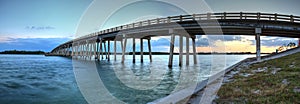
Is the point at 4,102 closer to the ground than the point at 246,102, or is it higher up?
closer to the ground

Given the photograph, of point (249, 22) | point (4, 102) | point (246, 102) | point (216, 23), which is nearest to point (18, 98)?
point (4, 102)

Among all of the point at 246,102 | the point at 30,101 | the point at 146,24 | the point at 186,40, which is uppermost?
the point at 146,24

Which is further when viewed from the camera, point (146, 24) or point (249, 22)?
point (146, 24)

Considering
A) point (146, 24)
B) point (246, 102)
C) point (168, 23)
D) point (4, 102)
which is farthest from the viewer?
point (146, 24)

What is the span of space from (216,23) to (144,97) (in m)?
20.1

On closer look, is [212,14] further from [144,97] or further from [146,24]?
[144,97]

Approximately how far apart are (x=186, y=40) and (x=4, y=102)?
32959 millimetres

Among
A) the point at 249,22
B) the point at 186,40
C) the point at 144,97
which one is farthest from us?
the point at 186,40

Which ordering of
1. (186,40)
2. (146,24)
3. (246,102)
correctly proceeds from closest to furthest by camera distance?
(246,102) → (146,24) → (186,40)

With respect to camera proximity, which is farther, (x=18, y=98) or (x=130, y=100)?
(x=18, y=98)

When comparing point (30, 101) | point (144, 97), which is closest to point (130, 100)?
point (144, 97)

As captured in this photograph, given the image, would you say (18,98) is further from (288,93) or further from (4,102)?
(288,93)

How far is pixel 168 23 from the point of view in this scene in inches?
1267

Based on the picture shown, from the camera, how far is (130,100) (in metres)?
10.3
